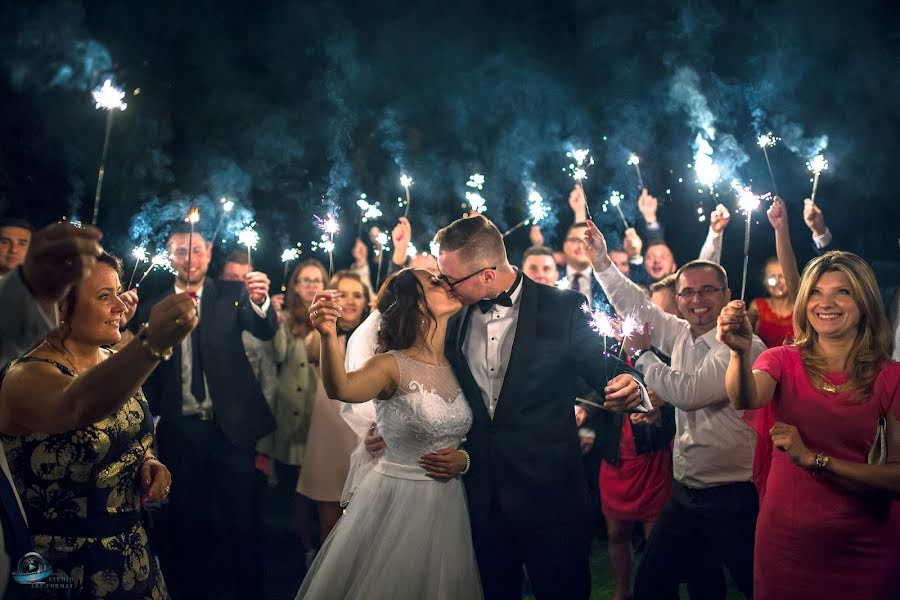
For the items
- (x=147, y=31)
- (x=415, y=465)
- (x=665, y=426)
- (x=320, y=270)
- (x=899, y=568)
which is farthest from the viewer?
(x=147, y=31)

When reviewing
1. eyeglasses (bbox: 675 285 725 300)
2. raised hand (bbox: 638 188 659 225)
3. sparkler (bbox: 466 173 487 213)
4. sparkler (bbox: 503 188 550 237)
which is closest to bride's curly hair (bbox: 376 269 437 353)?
eyeglasses (bbox: 675 285 725 300)

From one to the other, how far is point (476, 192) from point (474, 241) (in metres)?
8.15

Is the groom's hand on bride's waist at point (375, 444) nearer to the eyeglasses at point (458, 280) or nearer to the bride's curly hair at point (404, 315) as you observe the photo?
the bride's curly hair at point (404, 315)

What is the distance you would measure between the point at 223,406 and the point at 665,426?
3.32 meters

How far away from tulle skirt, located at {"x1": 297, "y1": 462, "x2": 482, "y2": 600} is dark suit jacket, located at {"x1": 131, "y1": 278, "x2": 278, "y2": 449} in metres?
2.11

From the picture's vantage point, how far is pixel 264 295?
5.30 m

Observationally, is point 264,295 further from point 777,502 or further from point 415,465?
point 777,502

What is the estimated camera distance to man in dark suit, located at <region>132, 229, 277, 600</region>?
505 cm

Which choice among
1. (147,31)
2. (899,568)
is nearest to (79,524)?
(899,568)

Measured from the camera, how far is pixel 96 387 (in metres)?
1.97

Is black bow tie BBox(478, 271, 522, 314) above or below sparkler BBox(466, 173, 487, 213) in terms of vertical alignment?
below

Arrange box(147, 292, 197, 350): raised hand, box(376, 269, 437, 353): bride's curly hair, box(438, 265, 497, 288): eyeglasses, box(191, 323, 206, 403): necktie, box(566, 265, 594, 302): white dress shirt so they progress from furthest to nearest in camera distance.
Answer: box(566, 265, 594, 302): white dress shirt
box(191, 323, 206, 403): necktie
box(438, 265, 497, 288): eyeglasses
box(376, 269, 437, 353): bride's curly hair
box(147, 292, 197, 350): raised hand

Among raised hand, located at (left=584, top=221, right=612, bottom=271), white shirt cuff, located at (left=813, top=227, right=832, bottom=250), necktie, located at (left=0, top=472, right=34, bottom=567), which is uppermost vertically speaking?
white shirt cuff, located at (left=813, top=227, right=832, bottom=250)

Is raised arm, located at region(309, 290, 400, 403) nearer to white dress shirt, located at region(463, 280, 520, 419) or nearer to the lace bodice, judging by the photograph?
the lace bodice
